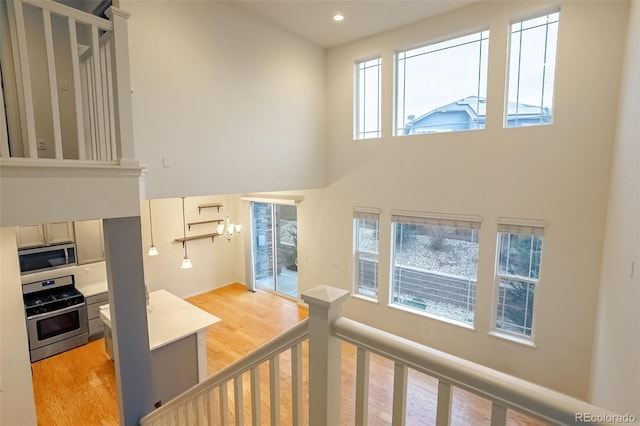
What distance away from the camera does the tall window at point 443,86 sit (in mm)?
4340

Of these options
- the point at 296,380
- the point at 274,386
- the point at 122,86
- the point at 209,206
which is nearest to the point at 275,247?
the point at 209,206

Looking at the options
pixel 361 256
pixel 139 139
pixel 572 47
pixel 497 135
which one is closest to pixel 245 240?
pixel 361 256

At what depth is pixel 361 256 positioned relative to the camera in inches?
227

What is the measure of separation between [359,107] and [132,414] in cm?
502

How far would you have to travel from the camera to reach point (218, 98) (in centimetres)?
421

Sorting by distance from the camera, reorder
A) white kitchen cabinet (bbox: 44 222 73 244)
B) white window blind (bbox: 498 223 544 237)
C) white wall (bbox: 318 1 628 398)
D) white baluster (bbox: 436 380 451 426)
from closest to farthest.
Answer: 1. white baluster (bbox: 436 380 451 426)
2. white wall (bbox: 318 1 628 398)
3. white window blind (bbox: 498 223 544 237)
4. white kitchen cabinet (bbox: 44 222 73 244)

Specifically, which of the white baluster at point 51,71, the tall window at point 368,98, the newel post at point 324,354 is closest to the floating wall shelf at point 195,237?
the tall window at point 368,98

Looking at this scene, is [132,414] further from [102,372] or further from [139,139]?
[102,372]

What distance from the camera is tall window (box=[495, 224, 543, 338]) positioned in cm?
411

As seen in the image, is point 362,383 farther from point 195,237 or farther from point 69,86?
point 195,237

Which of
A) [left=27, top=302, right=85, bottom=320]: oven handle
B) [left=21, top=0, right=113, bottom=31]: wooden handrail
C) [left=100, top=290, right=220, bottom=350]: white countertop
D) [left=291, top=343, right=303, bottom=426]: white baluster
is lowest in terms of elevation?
[left=27, top=302, right=85, bottom=320]: oven handle

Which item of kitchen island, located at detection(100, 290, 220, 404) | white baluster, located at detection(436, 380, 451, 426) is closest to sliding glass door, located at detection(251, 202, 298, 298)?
kitchen island, located at detection(100, 290, 220, 404)

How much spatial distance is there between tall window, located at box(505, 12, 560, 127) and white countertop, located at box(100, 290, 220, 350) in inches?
188

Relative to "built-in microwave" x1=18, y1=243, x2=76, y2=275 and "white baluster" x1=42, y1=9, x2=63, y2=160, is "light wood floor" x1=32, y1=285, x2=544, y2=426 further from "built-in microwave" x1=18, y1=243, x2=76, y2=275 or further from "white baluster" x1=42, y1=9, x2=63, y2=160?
"white baluster" x1=42, y1=9, x2=63, y2=160
